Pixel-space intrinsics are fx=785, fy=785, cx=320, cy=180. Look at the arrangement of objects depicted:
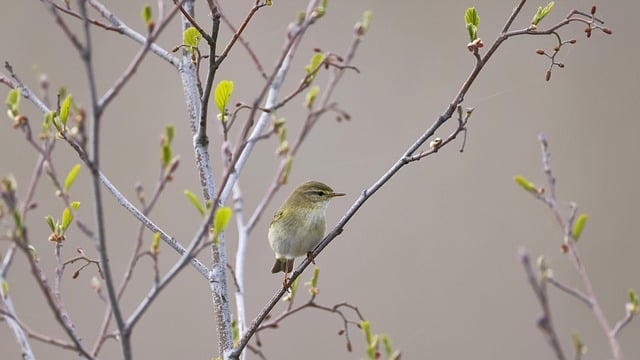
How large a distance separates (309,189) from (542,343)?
2.49 metres

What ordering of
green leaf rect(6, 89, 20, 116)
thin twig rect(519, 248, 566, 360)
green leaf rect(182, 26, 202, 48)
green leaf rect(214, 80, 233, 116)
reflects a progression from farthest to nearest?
green leaf rect(182, 26, 202, 48) → green leaf rect(214, 80, 233, 116) → green leaf rect(6, 89, 20, 116) → thin twig rect(519, 248, 566, 360)

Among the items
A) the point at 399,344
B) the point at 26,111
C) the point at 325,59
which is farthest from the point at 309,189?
the point at 26,111

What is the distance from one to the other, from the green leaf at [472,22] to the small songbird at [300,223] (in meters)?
1.18

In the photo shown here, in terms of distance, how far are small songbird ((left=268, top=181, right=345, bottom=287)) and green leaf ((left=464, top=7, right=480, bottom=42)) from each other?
1.18 meters

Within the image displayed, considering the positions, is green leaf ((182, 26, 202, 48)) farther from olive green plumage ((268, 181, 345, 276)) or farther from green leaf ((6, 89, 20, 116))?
olive green plumage ((268, 181, 345, 276))

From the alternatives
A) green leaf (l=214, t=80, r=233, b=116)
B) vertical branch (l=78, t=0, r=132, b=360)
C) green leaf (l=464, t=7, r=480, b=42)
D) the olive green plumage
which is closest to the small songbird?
the olive green plumage

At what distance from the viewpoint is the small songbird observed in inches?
116

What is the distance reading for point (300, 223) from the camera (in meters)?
2.96

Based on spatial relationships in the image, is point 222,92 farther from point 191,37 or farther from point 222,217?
point 222,217

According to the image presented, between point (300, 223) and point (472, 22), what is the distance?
4.29 ft

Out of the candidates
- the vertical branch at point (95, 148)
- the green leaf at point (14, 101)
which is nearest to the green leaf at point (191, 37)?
the green leaf at point (14, 101)

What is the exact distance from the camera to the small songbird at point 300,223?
9.63 ft

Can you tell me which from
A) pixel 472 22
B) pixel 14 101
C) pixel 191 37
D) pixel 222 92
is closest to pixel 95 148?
pixel 14 101

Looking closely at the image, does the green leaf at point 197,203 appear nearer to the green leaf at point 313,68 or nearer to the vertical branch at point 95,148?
the vertical branch at point 95,148
